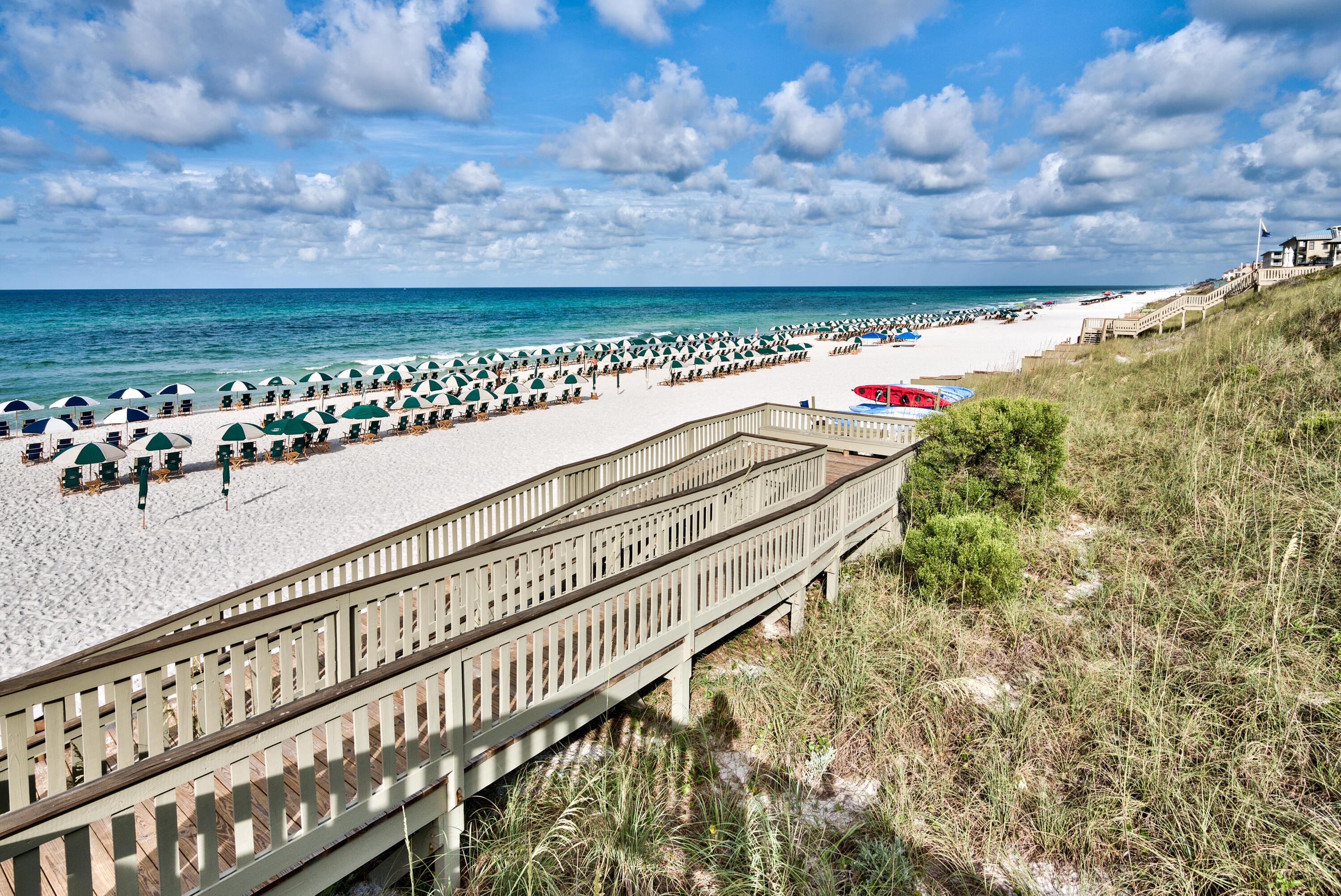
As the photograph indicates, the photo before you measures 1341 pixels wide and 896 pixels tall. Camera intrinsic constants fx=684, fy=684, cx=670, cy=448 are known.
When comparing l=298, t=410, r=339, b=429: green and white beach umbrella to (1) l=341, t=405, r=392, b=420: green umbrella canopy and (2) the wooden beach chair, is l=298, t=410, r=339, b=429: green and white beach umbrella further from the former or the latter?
(2) the wooden beach chair

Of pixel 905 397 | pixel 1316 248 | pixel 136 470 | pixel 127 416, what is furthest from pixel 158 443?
pixel 1316 248

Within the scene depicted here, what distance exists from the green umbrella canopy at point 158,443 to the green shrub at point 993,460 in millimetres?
16197

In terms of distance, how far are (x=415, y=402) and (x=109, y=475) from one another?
8.66 meters

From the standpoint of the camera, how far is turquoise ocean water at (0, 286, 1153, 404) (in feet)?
134

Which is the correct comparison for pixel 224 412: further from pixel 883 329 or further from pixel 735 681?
pixel 883 329

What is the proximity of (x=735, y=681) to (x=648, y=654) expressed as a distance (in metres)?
1.34

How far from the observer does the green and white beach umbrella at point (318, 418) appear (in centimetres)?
1838

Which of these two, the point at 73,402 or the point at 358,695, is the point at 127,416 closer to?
the point at 73,402

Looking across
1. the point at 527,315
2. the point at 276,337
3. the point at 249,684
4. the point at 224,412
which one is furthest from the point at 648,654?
the point at 527,315

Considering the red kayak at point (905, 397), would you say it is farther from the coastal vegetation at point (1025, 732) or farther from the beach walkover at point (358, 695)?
the beach walkover at point (358, 695)

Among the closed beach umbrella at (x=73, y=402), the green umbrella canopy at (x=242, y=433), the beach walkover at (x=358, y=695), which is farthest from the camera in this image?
the closed beach umbrella at (x=73, y=402)

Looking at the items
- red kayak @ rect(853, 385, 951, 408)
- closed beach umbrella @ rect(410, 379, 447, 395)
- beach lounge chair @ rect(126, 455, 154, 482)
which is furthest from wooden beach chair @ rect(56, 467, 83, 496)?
red kayak @ rect(853, 385, 951, 408)

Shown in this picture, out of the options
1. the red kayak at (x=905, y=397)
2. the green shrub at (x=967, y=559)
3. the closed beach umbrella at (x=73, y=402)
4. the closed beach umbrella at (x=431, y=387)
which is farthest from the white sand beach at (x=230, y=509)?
the green shrub at (x=967, y=559)

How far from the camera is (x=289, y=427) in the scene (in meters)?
17.5
